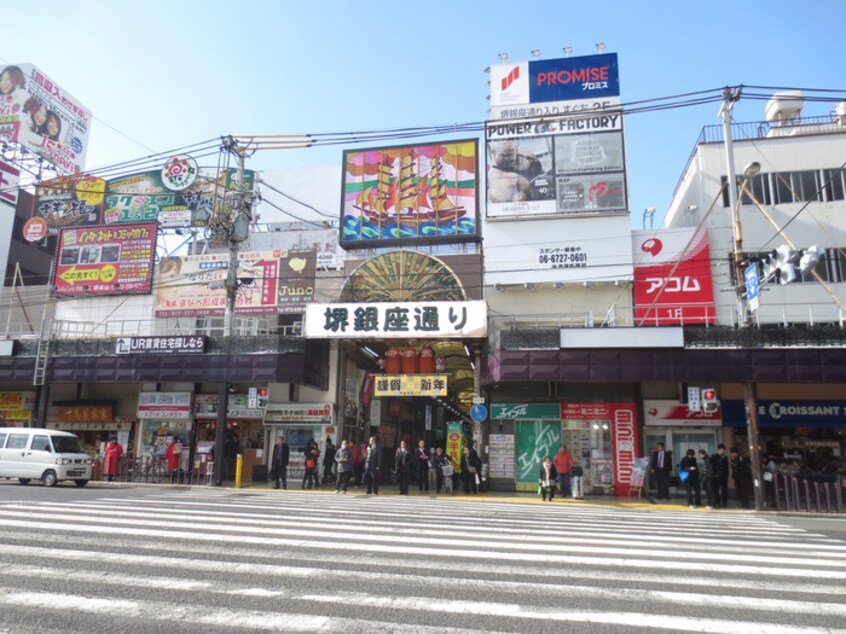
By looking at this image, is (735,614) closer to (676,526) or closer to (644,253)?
(676,526)

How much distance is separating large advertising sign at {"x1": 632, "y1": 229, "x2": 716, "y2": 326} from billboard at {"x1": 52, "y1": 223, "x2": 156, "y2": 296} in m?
23.1

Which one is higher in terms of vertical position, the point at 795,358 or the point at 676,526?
the point at 795,358

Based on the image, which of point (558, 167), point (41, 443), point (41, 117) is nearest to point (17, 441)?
point (41, 443)

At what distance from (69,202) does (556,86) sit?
97.6 feet

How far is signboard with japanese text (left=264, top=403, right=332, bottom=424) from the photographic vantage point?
25672mm

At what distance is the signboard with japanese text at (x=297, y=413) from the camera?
25672mm

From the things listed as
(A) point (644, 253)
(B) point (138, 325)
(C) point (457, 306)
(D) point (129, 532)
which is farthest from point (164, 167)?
(D) point (129, 532)

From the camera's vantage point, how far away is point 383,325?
910 inches

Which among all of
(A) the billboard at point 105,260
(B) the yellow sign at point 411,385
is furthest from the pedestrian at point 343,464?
(A) the billboard at point 105,260

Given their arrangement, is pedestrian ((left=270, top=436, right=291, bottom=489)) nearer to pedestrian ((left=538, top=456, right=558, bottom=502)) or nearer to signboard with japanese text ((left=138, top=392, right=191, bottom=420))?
signboard with japanese text ((left=138, top=392, right=191, bottom=420))

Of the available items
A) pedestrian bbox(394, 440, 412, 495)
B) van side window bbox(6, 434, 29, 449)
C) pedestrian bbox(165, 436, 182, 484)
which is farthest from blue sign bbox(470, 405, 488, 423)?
van side window bbox(6, 434, 29, 449)

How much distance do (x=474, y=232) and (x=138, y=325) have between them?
17.1 metres

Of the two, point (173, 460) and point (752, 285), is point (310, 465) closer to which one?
point (173, 460)

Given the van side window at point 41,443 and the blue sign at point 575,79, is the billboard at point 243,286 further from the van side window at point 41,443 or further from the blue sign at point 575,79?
the blue sign at point 575,79
